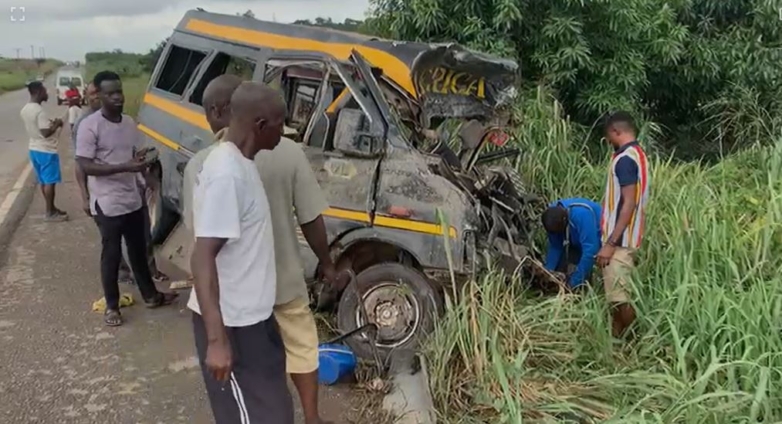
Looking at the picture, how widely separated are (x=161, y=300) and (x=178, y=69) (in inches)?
82.0

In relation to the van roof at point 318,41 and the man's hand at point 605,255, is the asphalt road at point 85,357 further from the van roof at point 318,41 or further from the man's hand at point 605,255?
the van roof at point 318,41

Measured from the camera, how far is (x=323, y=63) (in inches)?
204

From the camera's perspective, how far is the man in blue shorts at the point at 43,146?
9.00m

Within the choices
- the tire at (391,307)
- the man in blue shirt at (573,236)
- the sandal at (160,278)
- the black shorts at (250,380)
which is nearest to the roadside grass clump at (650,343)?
the man in blue shirt at (573,236)

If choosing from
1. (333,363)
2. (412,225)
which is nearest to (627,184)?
(412,225)

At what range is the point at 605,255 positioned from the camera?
4.98 meters

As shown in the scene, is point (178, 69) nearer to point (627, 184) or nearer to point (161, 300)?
point (161, 300)

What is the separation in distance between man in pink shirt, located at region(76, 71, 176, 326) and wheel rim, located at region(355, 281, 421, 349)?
186 cm

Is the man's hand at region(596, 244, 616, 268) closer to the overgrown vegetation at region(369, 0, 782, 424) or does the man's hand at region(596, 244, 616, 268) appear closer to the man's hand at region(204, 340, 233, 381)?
the overgrown vegetation at region(369, 0, 782, 424)

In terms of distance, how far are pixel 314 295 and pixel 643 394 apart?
7.67 ft

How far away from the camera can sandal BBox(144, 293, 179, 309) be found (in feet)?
19.4

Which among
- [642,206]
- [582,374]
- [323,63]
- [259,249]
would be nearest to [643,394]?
[582,374]

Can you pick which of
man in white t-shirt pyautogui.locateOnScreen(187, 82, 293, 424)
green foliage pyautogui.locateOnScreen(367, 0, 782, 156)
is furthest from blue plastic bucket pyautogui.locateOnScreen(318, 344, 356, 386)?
green foliage pyautogui.locateOnScreen(367, 0, 782, 156)

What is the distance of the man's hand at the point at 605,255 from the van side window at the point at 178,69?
362 cm
